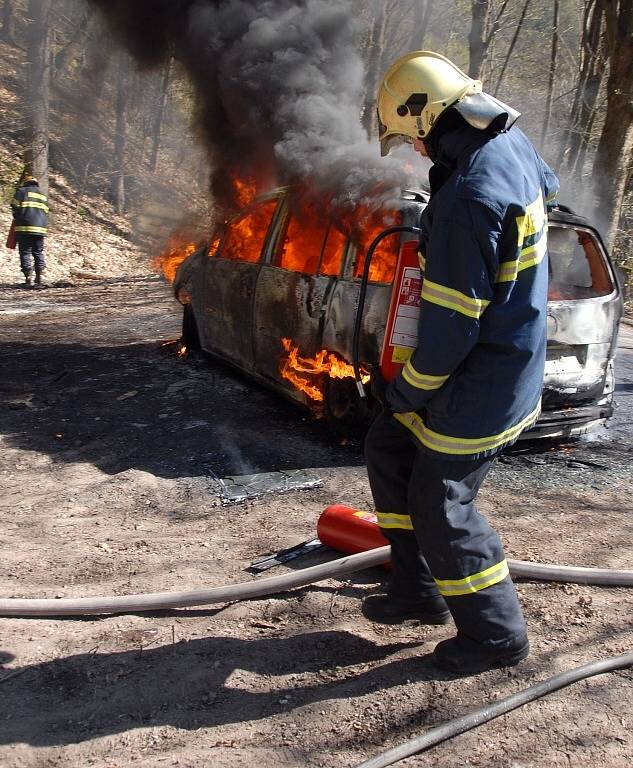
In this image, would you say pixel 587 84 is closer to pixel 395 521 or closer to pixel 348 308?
pixel 348 308

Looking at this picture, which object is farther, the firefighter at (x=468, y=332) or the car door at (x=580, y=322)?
the car door at (x=580, y=322)

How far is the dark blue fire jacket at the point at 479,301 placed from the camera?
248 cm

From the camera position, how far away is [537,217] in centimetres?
267

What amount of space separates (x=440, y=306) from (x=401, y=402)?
399 mm

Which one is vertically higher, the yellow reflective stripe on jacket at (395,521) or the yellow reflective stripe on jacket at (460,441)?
the yellow reflective stripe on jacket at (460,441)

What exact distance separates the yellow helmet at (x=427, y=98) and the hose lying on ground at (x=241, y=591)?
1.83m

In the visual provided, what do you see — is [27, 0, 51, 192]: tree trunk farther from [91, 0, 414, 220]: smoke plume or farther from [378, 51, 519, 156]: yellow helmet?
[378, 51, 519, 156]: yellow helmet

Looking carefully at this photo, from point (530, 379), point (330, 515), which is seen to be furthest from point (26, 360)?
point (530, 379)

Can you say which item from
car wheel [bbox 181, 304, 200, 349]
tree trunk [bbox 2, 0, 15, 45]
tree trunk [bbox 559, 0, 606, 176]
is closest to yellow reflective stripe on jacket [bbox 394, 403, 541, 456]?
car wheel [bbox 181, 304, 200, 349]

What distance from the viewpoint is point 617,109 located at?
1073cm

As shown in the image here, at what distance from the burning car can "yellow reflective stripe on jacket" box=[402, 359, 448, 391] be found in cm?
184

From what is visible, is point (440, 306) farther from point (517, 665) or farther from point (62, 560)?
point (62, 560)

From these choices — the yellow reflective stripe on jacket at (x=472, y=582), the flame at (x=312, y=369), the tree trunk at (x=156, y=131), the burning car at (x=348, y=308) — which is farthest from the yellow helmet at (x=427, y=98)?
the tree trunk at (x=156, y=131)

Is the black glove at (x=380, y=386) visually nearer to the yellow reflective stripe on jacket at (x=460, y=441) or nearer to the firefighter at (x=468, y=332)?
the firefighter at (x=468, y=332)
